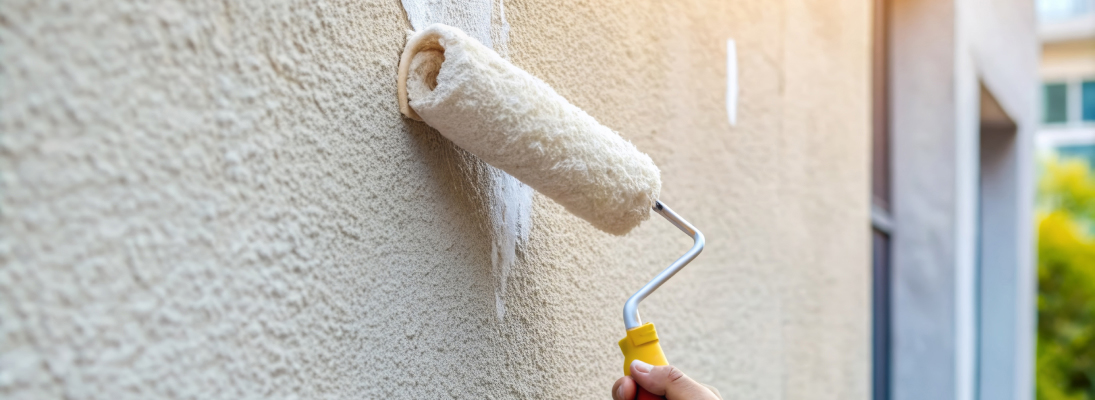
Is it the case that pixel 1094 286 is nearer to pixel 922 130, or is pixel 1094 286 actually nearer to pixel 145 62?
pixel 922 130

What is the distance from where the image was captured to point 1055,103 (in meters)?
11.6

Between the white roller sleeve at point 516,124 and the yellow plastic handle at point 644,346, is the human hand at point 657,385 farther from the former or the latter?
the white roller sleeve at point 516,124

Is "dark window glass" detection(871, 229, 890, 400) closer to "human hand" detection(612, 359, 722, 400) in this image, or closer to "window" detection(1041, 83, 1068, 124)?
"human hand" detection(612, 359, 722, 400)

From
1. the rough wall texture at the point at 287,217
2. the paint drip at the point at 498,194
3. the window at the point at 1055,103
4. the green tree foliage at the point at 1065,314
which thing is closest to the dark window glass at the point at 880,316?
the rough wall texture at the point at 287,217

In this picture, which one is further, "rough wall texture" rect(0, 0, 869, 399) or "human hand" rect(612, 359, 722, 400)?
"human hand" rect(612, 359, 722, 400)

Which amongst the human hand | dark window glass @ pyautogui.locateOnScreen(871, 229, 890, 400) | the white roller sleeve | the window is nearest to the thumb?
the human hand

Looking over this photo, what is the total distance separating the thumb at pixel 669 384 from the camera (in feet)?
2.06

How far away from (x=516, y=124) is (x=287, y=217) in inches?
7.1

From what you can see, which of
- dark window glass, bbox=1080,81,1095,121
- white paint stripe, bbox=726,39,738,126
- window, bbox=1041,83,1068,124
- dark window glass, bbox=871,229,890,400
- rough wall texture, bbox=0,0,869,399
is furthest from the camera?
window, bbox=1041,83,1068,124

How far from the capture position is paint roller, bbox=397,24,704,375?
1.79 ft

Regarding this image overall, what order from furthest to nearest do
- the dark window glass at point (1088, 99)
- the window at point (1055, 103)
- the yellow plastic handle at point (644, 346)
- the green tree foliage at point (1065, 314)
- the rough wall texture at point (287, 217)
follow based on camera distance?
the window at point (1055, 103), the dark window glass at point (1088, 99), the green tree foliage at point (1065, 314), the yellow plastic handle at point (644, 346), the rough wall texture at point (287, 217)

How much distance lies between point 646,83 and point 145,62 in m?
0.70

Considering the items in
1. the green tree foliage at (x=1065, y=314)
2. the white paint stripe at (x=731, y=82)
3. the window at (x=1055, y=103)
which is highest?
the white paint stripe at (x=731, y=82)

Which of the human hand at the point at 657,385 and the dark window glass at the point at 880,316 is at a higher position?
the human hand at the point at 657,385
